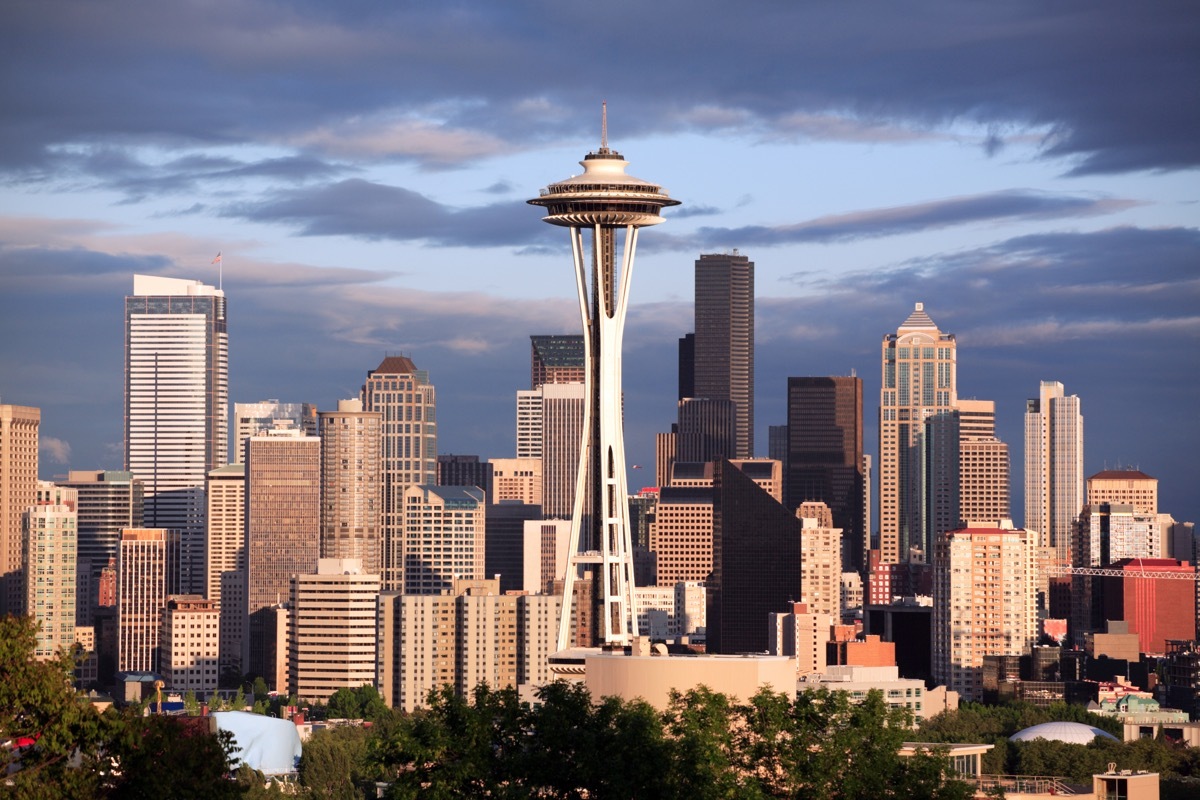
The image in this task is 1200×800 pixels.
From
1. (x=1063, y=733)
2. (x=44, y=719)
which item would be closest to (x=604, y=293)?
(x=1063, y=733)

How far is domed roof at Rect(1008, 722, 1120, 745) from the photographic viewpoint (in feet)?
439

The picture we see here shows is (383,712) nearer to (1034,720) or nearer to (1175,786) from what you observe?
(1034,720)

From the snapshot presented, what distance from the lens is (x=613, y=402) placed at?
5261 inches

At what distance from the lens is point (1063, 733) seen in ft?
445

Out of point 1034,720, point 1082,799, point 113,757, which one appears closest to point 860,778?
point 113,757

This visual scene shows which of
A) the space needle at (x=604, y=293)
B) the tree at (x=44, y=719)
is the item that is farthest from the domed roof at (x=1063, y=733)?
the tree at (x=44, y=719)

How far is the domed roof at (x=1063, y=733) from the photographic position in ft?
439

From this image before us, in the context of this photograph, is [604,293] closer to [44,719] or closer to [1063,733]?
[1063,733]

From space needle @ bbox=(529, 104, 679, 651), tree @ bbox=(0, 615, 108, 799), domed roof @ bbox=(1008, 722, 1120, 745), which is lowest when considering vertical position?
domed roof @ bbox=(1008, 722, 1120, 745)

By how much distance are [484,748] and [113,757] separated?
11.1 metres

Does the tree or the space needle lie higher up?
the space needle

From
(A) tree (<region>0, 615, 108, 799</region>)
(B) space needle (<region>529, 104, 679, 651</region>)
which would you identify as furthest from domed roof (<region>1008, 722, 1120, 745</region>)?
(A) tree (<region>0, 615, 108, 799</region>)

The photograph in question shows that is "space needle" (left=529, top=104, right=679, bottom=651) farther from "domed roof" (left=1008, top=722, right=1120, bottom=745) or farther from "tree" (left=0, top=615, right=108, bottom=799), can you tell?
"tree" (left=0, top=615, right=108, bottom=799)

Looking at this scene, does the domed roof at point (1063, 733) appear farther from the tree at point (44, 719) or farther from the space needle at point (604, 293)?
the tree at point (44, 719)
